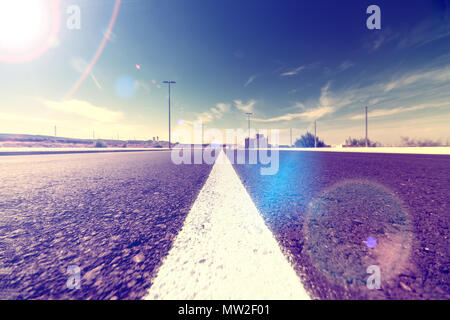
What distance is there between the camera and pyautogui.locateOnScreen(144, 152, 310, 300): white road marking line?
686mm

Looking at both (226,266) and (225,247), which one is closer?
(226,266)

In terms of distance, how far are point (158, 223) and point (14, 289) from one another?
706 millimetres

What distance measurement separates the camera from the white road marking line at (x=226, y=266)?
2.25 feet

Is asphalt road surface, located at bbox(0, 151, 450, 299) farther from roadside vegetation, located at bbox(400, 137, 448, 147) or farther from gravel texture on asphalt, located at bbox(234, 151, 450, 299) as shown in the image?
roadside vegetation, located at bbox(400, 137, 448, 147)

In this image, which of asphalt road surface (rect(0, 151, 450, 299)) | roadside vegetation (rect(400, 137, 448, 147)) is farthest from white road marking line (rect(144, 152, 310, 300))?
roadside vegetation (rect(400, 137, 448, 147))

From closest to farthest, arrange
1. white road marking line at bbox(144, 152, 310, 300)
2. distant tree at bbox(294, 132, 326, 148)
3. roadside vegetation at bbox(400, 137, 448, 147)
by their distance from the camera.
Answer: white road marking line at bbox(144, 152, 310, 300) < roadside vegetation at bbox(400, 137, 448, 147) < distant tree at bbox(294, 132, 326, 148)

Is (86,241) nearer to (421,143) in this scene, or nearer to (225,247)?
(225,247)

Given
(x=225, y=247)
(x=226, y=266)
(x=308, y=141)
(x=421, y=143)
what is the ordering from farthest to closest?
(x=308, y=141) → (x=421, y=143) → (x=225, y=247) → (x=226, y=266)

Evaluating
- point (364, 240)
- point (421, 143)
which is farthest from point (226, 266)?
point (421, 143)

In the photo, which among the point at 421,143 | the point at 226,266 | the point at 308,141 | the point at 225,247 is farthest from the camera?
the point at 308,141

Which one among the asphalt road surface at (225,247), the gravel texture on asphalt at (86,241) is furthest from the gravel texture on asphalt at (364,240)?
the gravel texture on asphalt at (86,241)

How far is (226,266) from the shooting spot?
81 centimetres

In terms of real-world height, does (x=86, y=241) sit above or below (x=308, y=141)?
below
